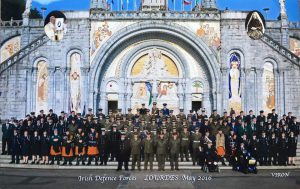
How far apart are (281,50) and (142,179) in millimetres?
19134

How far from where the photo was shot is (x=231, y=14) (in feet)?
94.3

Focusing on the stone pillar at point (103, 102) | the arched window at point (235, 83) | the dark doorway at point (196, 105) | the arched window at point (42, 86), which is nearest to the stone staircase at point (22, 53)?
the arched window at point (42, 86)

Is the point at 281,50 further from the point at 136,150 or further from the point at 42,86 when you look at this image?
the point at 42,86

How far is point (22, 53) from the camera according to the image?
2819 cm

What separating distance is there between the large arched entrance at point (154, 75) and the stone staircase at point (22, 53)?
498 cm

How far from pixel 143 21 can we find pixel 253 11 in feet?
27.5

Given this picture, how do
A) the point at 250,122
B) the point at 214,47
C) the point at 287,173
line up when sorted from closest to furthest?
the point at 287,173, the point at 250,122, the point at 214,47

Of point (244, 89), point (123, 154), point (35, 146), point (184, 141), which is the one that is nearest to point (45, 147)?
point (35, 146)

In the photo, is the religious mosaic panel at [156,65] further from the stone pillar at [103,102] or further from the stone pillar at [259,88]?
the stone pillar at [259,88]

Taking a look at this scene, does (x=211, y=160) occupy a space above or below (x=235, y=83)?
below

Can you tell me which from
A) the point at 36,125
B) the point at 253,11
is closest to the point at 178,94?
the point at 253,11

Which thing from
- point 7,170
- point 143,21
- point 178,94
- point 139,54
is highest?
point 143,21

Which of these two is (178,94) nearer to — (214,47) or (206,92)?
(206,92)

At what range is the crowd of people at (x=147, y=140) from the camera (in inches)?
679
